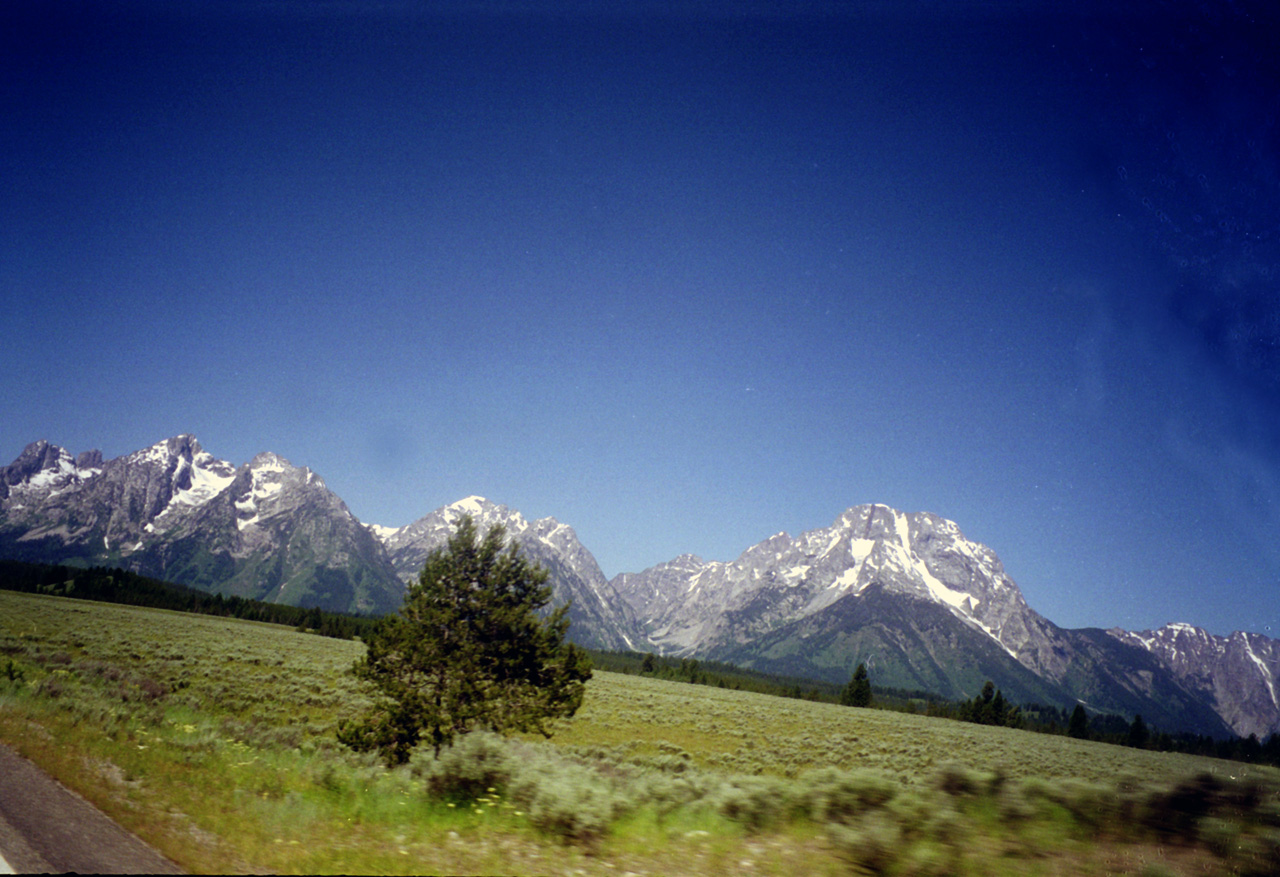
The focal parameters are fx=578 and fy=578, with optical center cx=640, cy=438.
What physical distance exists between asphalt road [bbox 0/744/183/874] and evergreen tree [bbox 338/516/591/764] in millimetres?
8200

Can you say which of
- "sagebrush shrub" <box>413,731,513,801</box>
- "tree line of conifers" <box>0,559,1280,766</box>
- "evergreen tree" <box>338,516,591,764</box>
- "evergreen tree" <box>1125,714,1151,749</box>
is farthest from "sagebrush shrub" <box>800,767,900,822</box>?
"evergreen tree" <box>1125,714,1151,749</box>

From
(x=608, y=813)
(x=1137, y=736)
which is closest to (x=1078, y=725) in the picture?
(x=1137, y=736)

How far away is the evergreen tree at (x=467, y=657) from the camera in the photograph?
16.3 metres

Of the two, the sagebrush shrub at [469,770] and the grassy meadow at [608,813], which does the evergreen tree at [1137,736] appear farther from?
the sagebrush shrub at [469,770]

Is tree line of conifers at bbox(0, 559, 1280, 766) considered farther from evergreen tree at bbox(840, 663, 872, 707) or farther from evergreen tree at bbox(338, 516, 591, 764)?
evergreen tree at bbox(338, 516, 591, 764)

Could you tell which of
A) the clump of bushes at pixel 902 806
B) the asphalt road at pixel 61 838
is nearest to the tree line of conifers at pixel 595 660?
the clump of bushes at pixel 902 806

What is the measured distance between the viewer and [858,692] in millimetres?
92812

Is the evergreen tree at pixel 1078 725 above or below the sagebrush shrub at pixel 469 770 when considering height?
below

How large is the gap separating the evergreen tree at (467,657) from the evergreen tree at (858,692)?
87.2 meters

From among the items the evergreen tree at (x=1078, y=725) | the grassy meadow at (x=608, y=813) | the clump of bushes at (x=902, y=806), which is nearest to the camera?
the grassy meadow at (x=608, y=813)

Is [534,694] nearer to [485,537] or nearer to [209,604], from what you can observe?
[485,537]

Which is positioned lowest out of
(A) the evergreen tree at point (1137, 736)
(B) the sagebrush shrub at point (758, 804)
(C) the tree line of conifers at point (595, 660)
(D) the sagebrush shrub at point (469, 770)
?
(C) the tree line of conifers at point (595, 660)

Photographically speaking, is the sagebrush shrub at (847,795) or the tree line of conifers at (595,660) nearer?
the sagebrush shrub at (847,795)

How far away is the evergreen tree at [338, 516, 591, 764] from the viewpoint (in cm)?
1633
